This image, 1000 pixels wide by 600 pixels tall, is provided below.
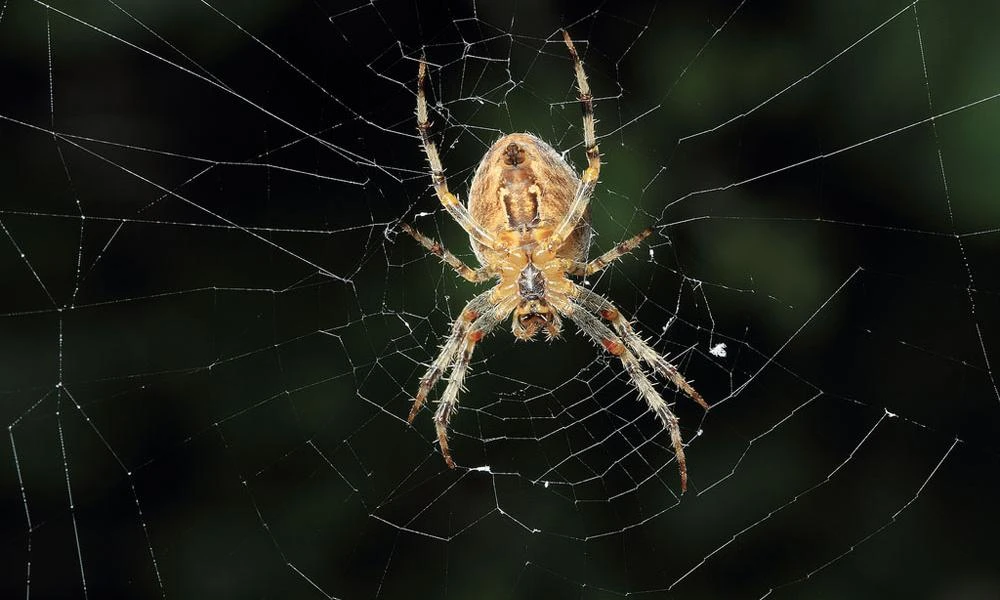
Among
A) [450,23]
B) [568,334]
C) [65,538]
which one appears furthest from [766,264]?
[65,538]

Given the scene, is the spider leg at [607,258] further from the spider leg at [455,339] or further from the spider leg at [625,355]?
the spider leg at [455,339]

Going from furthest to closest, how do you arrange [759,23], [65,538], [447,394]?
1. [65,538]
2. [759,23]
3. [447,394]

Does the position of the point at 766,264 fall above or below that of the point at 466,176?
below

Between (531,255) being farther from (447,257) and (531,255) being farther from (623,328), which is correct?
(623,328)

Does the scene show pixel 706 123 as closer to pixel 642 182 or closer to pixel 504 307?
pixel 642 182

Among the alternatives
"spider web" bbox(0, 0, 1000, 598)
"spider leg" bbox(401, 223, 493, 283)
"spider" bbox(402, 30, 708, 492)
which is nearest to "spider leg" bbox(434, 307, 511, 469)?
"spider" bbox(402, 30, 708, 492)

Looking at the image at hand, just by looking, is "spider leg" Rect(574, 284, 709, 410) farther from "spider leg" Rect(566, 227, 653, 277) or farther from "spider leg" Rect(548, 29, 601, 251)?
"spider leg" Rect(548, 29, 601, 251)
